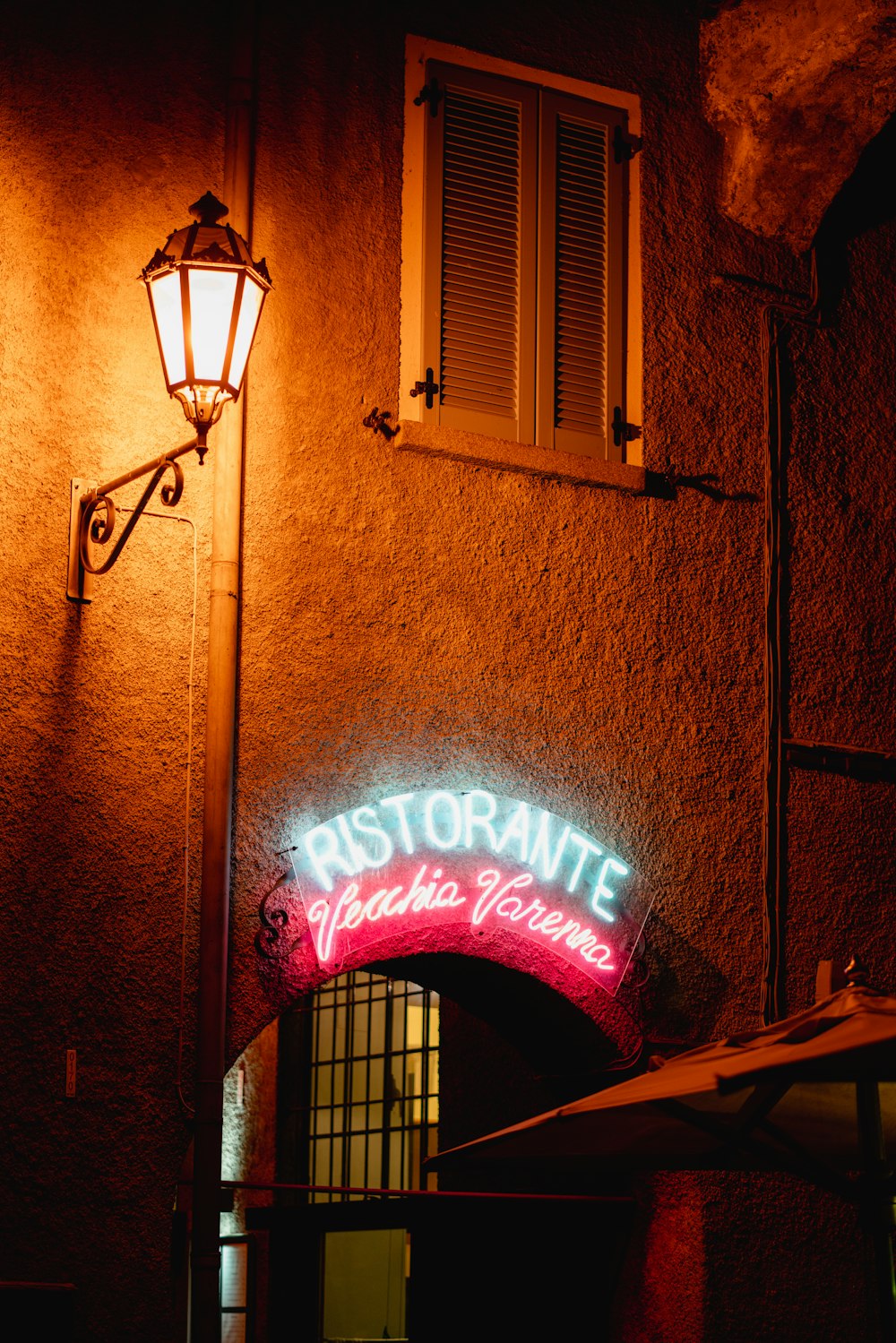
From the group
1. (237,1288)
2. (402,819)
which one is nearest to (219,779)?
(402,819)

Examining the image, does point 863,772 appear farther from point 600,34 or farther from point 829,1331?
point 600,34

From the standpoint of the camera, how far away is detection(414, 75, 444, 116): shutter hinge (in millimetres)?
7773

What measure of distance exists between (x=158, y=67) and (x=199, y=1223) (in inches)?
198

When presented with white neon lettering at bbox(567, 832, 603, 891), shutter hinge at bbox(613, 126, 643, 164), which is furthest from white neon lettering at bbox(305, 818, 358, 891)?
shutter hinge at bbox(613, 126, 643, 164)

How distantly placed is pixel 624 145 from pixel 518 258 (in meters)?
0.95

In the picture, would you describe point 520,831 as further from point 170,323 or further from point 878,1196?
point 170,323

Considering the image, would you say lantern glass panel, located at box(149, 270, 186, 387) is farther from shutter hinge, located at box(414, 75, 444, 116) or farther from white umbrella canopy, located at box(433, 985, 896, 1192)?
white umbrella canopy, located at box(433, 985, 896, 1192)

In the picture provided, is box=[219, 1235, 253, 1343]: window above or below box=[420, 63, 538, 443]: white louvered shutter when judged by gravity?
below

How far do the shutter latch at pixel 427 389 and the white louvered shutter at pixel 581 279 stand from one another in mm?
597

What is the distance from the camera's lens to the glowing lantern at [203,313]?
5824 mm

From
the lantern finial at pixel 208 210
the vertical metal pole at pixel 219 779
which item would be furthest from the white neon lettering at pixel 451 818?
the lantern finial at pixel 208 210

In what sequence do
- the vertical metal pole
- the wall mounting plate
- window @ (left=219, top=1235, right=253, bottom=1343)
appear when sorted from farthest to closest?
window @ (left=219, top=1235, right=253, bottom=1343) → the wall mounting plate → the vertical metal pole

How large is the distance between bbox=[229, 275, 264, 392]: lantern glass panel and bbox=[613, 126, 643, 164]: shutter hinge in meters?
3.06

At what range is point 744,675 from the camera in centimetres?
798
